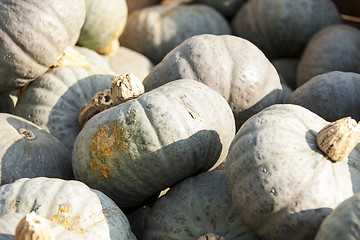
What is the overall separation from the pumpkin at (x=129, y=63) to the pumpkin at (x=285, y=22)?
3.18 ft

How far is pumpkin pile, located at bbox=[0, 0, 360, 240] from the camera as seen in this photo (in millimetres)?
1855

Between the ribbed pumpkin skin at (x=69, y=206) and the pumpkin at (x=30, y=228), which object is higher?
the pumpkin at (x=30, y=228)

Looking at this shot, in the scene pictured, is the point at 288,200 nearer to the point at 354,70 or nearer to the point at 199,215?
the point at 199,215

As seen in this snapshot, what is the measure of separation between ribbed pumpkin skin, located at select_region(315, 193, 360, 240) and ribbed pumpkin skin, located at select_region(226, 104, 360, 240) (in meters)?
0.15

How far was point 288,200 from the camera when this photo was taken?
6.04 ft

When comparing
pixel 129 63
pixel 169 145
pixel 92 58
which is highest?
pixel 169 145

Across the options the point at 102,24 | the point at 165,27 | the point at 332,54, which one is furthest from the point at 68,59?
the point at 332,54

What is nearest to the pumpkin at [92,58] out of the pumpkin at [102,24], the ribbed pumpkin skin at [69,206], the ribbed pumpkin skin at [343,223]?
the pumpkin at [102,24]

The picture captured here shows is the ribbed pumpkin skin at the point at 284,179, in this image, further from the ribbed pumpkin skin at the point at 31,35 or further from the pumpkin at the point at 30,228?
the ribbed pumpkin skin at the point at 31,35

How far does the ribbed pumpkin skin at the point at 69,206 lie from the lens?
1.84 m

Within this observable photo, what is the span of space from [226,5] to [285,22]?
73 centimetres

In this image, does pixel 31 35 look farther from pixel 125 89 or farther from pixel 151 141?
pixel 151 141

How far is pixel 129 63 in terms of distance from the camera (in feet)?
13.1

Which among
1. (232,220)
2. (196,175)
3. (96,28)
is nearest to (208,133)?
(196,175)
